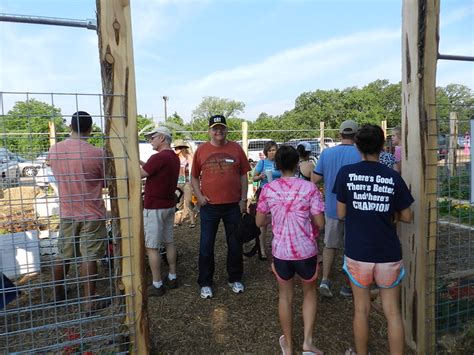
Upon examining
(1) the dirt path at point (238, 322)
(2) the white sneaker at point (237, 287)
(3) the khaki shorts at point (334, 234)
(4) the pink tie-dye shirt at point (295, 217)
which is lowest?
(1) the dirt path at point (238, 322)

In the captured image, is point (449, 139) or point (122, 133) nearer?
point (122, 133)

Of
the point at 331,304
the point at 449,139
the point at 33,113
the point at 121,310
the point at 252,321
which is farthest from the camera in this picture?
the point at 331,304

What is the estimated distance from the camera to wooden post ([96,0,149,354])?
2309mm

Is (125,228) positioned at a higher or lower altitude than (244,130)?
lower

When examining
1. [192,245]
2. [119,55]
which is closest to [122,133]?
[119,55]

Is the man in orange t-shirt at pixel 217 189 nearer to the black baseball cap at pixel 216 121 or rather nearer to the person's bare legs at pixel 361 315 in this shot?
the black baseball cap at pixel 216 121

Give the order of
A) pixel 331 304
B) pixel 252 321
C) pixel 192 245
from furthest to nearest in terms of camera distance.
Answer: pixel 192 245
pixel 331 304
pixel 252 321

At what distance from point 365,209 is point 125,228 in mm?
1610

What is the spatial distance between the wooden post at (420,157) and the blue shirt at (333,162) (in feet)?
2.53

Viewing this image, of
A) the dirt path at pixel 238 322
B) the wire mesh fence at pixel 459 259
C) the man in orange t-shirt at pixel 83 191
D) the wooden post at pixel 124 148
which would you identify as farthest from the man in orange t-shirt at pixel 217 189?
the wire mesh fence at pixel 459 259

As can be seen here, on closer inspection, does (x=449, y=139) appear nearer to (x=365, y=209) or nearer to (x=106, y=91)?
(x=365, y=209)

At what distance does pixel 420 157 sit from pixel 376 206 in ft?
2.01

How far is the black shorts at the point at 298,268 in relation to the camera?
2662 mm

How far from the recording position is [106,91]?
2.35 metres
